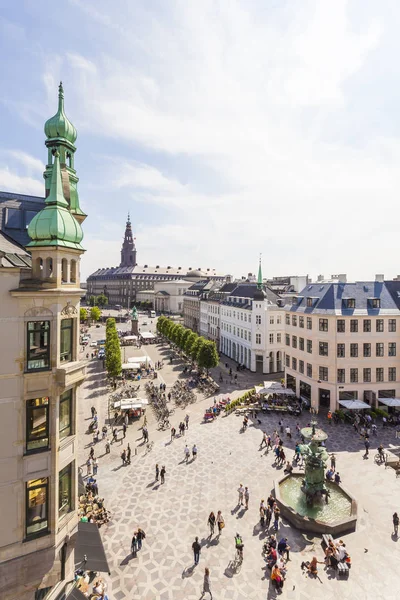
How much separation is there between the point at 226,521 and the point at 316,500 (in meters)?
6.67

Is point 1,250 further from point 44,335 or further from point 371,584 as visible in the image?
point 371,584

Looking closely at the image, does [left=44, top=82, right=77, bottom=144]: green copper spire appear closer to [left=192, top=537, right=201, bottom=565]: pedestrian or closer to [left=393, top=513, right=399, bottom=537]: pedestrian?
[left=192, top=537, right=201, bottom=565]: pedestrian

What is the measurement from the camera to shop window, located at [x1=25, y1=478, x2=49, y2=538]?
40.4ft

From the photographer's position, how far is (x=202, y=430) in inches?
1380

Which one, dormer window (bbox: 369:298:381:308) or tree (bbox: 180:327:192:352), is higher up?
dormer window (bbox: 369:298:381:308)

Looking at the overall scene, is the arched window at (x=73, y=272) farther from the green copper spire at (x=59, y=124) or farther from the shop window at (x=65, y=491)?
the shop window at (x=65, y=491)

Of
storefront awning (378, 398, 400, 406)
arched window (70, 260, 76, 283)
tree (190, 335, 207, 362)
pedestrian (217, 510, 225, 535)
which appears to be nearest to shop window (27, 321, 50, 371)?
arched window (70, 260, 76, 283)

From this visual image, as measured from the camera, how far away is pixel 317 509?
21.9 metres

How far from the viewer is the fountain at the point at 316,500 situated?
20.1 meters

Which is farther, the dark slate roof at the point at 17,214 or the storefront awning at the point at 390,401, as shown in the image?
the storefront awning at the point at 390,401

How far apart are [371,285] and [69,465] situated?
43105 millimetres

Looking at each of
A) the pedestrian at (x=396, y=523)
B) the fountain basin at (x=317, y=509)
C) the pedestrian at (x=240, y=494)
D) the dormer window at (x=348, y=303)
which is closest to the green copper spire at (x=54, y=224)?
the pedestrian at (x=240, y=494)

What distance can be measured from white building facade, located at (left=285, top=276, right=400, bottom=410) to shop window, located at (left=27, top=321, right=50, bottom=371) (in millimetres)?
Answer: 36184

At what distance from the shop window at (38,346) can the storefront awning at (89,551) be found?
35.2 ft
